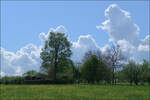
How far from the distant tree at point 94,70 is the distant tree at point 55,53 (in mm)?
8304

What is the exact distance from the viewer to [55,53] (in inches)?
2623

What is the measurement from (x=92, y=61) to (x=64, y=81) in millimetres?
13348

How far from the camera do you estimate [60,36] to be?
224 ft

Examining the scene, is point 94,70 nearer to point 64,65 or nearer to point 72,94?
point 64,65

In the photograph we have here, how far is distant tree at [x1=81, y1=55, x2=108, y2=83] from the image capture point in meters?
70.6

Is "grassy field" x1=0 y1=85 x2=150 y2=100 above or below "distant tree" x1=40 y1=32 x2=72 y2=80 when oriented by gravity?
below

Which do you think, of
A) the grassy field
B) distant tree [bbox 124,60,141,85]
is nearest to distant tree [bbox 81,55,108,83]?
A: distant tree [bbox 124,60,141,85]

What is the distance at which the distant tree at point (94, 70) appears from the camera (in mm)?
70625

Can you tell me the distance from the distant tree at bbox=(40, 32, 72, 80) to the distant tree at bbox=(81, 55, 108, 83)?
830 cm

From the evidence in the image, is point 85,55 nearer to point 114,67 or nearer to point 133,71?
point 114,67

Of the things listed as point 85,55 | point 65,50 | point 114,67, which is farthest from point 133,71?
point 65,50

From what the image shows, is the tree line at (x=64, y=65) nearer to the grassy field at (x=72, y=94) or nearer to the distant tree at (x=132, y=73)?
the distant tree at (x=132, y=73)

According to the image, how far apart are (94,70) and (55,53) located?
1478 centimetres

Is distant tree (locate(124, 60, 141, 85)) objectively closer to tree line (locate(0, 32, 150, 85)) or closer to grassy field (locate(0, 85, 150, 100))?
tree line (locate(0, 32, 150, 85))
